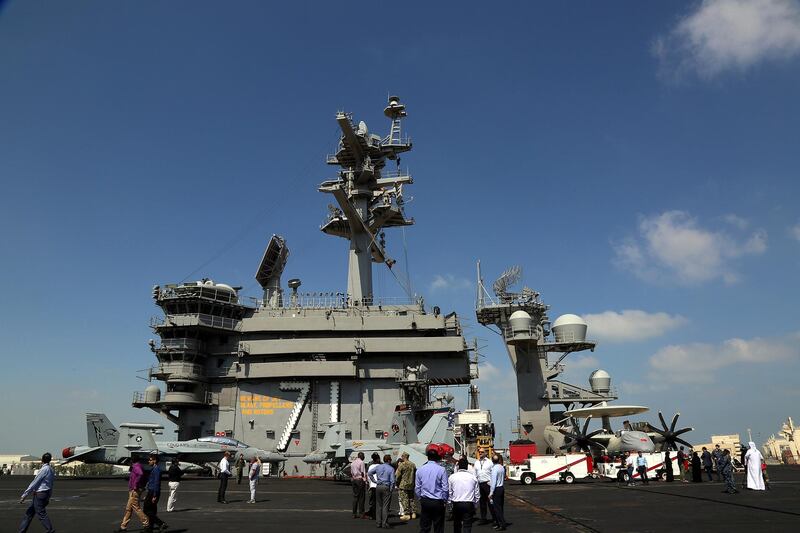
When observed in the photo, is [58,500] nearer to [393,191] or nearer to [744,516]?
[744,516]

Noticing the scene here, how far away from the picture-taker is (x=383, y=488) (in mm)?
13539

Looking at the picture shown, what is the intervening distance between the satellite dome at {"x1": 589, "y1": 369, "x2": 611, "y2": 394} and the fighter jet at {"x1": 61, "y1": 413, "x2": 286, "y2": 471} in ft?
88.3

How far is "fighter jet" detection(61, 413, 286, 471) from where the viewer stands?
3334cm

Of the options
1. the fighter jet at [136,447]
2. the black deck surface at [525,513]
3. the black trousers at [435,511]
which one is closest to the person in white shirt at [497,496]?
the black deck surface at [525,513]

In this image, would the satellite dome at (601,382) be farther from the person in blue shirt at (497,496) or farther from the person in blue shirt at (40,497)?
the person in blue shirt at (40,497)

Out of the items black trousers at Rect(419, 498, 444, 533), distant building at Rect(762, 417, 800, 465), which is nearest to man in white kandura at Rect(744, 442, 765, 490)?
black trousers at Rect(419, 498, 444, 533)

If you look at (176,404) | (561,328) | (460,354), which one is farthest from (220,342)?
(561,328)

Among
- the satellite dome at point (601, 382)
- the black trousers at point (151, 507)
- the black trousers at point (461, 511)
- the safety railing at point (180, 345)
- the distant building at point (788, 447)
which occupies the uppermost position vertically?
the safety railing at point (180, 345)

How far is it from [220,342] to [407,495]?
1152 inches

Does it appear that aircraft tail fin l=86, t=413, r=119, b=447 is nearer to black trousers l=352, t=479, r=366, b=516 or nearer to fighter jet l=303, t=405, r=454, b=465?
fighter jet l=303, t=405, r=454, b=465

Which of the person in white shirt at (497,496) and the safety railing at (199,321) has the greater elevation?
the safety railing at (199,321)

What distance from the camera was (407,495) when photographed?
1481 centimetres

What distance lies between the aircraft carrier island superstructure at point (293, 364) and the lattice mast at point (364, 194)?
1663mm

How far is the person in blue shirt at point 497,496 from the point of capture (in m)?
12.3
